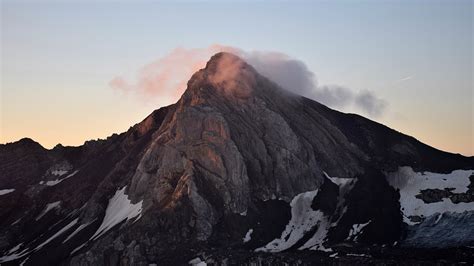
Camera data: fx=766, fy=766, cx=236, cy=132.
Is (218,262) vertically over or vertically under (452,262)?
over

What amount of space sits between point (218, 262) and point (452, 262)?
5876cm

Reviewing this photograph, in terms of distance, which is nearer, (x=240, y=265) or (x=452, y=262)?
(x=452, y=262)

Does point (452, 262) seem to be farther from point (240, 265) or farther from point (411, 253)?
point (240, 265)

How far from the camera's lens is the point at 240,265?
19775cm

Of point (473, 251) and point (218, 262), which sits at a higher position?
point (218, 262)

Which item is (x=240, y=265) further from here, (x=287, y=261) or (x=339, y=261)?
(x=339, y=261)

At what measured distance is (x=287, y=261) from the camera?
196 metres

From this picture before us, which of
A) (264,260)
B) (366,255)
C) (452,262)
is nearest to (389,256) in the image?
(366,255)

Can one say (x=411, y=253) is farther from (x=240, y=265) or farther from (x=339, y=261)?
(x=240, y=265)

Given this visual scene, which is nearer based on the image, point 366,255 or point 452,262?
point 452,262

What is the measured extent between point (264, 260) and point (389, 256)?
3217 centimetres

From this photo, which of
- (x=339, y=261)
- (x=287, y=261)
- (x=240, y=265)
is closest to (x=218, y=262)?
(x=240, y=265)

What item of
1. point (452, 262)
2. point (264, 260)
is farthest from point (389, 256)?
point (264, 260)

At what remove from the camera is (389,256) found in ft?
645
